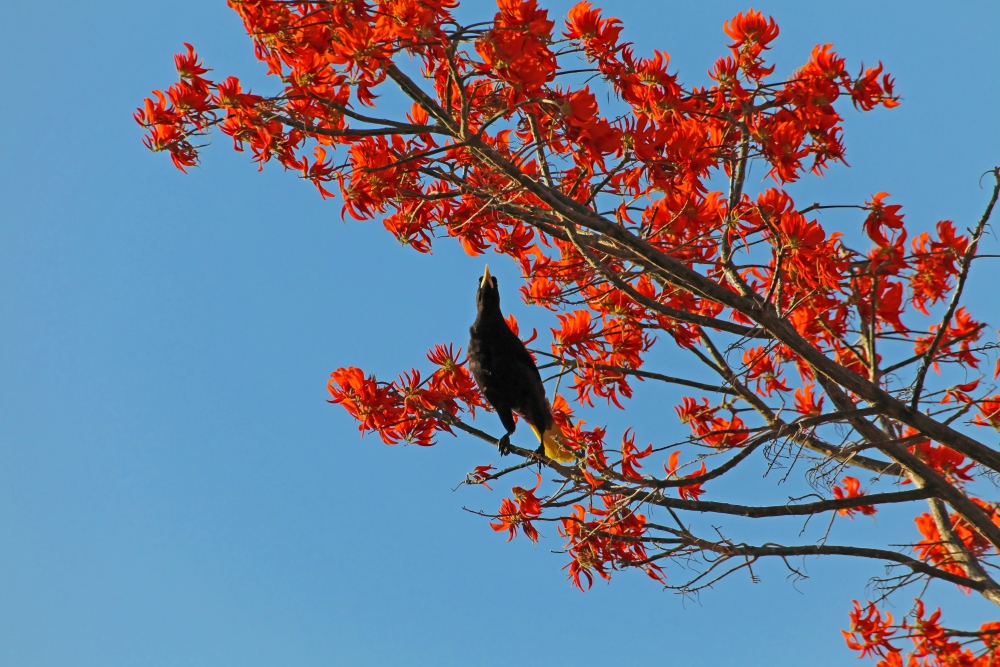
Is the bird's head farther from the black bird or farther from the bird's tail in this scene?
the bird's tail

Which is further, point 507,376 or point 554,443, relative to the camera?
point 554,443

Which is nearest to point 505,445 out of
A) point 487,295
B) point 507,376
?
point 507,376

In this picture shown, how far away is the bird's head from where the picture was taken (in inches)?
187

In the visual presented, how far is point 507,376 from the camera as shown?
180 inches

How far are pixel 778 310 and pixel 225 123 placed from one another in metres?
2.28

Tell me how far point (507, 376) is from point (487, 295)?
0.47 metres

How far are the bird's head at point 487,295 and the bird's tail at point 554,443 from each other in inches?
25.8

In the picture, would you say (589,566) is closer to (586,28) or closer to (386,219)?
(386,219)

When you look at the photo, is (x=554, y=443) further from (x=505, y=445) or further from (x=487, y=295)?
(x=487, y=295)

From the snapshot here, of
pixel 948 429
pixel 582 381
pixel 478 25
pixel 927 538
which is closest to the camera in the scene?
pixel 478 25

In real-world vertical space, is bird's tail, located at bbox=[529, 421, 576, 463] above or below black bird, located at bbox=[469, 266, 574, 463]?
below

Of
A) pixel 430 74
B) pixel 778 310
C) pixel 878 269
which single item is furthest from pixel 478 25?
pixel 878 269

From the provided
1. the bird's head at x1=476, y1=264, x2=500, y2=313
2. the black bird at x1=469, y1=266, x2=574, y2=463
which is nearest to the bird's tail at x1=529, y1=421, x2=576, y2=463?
the black bird at x1=469, y1=266, x2=574, y2=463

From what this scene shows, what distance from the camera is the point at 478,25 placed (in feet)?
9.96
